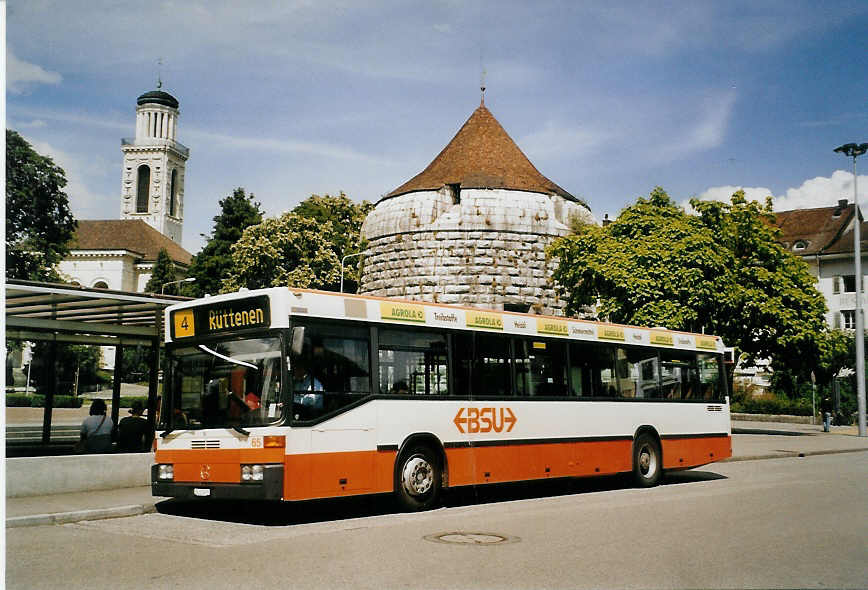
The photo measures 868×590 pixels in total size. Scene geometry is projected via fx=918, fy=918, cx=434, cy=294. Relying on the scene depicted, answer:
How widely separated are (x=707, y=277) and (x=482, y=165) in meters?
27.5

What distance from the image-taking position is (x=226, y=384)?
38.5ft

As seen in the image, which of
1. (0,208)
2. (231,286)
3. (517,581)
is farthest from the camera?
(231,286)

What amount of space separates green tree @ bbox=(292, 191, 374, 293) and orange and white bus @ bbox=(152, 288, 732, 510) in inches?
1721

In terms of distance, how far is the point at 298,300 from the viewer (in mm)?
11641

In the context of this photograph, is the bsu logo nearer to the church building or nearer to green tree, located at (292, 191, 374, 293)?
green tree, located at (292, 191, 374, 293)

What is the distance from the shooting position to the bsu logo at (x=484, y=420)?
44.9ft

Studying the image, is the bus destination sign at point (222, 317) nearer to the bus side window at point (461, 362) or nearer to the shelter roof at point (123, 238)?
the bus side window at point (461, 362)

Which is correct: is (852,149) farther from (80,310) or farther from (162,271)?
(162,271)

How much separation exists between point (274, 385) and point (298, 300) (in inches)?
44.4

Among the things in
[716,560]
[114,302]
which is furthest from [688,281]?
[716,560]

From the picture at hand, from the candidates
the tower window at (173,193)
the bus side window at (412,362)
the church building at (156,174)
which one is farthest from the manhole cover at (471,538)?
the tower window at (173,193)

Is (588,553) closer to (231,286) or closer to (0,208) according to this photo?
(0,208)

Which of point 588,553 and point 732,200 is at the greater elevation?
point 732,200

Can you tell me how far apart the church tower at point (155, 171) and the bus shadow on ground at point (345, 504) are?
111 metres
